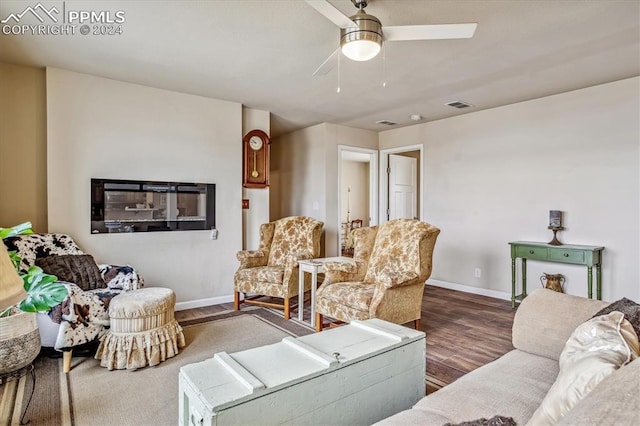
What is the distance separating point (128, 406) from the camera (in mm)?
2086

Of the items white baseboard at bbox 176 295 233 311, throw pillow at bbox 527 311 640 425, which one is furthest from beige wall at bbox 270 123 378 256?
throw pillow at bbox 527 311 640 425

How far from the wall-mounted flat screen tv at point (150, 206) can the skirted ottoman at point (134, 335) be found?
1.22 metres

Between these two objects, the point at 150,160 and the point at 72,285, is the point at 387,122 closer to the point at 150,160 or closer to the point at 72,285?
the point at 150,160

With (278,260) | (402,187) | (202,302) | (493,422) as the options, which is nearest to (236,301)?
(202,302)

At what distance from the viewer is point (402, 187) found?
20.1ft

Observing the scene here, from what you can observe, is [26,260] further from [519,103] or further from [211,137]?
[519,103]

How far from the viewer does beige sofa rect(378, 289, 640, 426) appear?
63 centimetres

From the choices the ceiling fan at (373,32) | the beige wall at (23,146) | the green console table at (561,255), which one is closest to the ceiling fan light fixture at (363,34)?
the ceiling fan at (373,32)

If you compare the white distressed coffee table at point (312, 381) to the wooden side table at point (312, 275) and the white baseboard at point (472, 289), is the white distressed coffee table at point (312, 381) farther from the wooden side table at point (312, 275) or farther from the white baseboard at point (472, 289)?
the white baseboard at point (472, 289)

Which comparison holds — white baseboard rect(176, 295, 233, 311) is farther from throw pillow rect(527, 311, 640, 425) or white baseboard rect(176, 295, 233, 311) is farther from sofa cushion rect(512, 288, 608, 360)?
throw pillow rect(527, 311, 640, 425)

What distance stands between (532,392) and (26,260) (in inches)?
139

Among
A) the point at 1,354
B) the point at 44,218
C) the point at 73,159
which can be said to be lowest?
the point at 1,354

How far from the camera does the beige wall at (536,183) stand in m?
3.59

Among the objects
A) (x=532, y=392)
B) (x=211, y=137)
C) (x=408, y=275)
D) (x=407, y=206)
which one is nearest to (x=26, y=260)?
(x=211, y=137)
